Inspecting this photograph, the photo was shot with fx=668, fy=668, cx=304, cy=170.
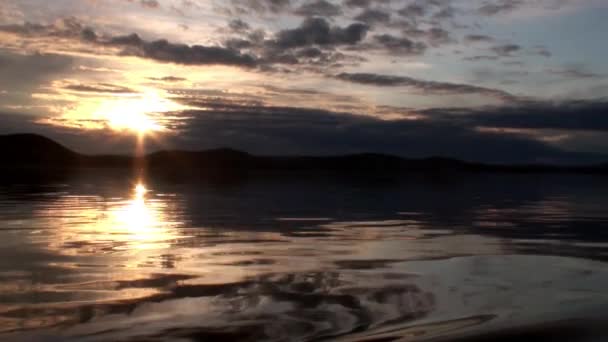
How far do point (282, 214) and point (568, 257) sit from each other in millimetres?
13620

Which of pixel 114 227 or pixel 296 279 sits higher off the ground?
pixel 296 279

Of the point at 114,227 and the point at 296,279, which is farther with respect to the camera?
the point at 114,227

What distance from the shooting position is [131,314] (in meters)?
9.84

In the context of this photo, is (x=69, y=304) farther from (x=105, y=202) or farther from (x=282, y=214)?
(x=105, y=202)

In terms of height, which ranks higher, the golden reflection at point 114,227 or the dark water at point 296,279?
the dark water at point 296,279

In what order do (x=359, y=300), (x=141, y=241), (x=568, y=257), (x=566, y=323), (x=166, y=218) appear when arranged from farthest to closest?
(x=166, y=218)
(x=141, y=241)
(x=568, y=257)
(x=359, y=300)
(x=566, y=323)

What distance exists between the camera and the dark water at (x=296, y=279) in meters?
9.30

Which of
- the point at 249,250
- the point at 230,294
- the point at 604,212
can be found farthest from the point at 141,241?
the point at 604,212

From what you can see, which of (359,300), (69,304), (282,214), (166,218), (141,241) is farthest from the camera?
(282,214)

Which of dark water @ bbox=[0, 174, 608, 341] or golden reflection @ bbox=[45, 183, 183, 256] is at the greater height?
dark water @ bbox=[0, 174, 608, 341]

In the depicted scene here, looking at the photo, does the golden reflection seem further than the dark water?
Yes

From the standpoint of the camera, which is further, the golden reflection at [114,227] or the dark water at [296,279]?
the golden reflection at [114,227]

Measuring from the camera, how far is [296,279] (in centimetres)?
1295

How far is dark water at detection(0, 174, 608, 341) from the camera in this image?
9297mm
